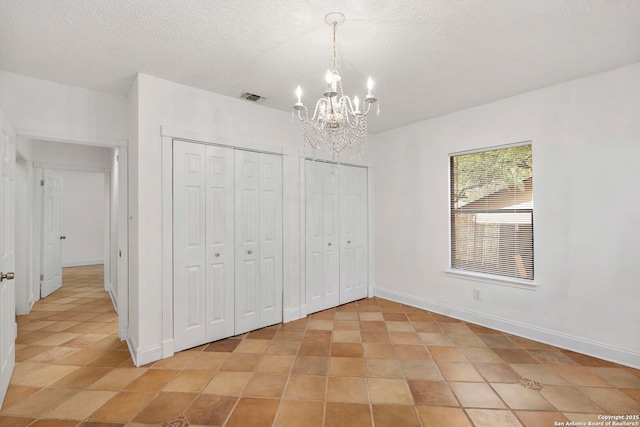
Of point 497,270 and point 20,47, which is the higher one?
point 20,47

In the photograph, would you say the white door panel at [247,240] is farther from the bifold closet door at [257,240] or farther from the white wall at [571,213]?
the white wall at [571,213]

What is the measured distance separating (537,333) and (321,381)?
93.5 inches

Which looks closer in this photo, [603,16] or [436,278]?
[603,16]

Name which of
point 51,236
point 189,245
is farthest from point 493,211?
point 51,236

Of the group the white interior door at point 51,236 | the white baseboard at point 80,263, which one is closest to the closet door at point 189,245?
the white interior door at point 51,236

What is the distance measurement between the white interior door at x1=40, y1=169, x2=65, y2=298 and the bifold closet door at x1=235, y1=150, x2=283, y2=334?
368 centimetres

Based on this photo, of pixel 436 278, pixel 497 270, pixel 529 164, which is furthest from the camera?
pixel 436 278

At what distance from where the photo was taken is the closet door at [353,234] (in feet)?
14.4

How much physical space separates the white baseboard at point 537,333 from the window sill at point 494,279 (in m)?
0.40

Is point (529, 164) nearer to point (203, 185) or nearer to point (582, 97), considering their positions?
point (582, 97)

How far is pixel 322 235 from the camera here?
4.11m

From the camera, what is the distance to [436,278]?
4027mm

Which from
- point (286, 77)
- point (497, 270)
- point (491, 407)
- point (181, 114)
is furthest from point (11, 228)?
point (497, 270)

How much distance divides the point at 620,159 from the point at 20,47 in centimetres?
505
